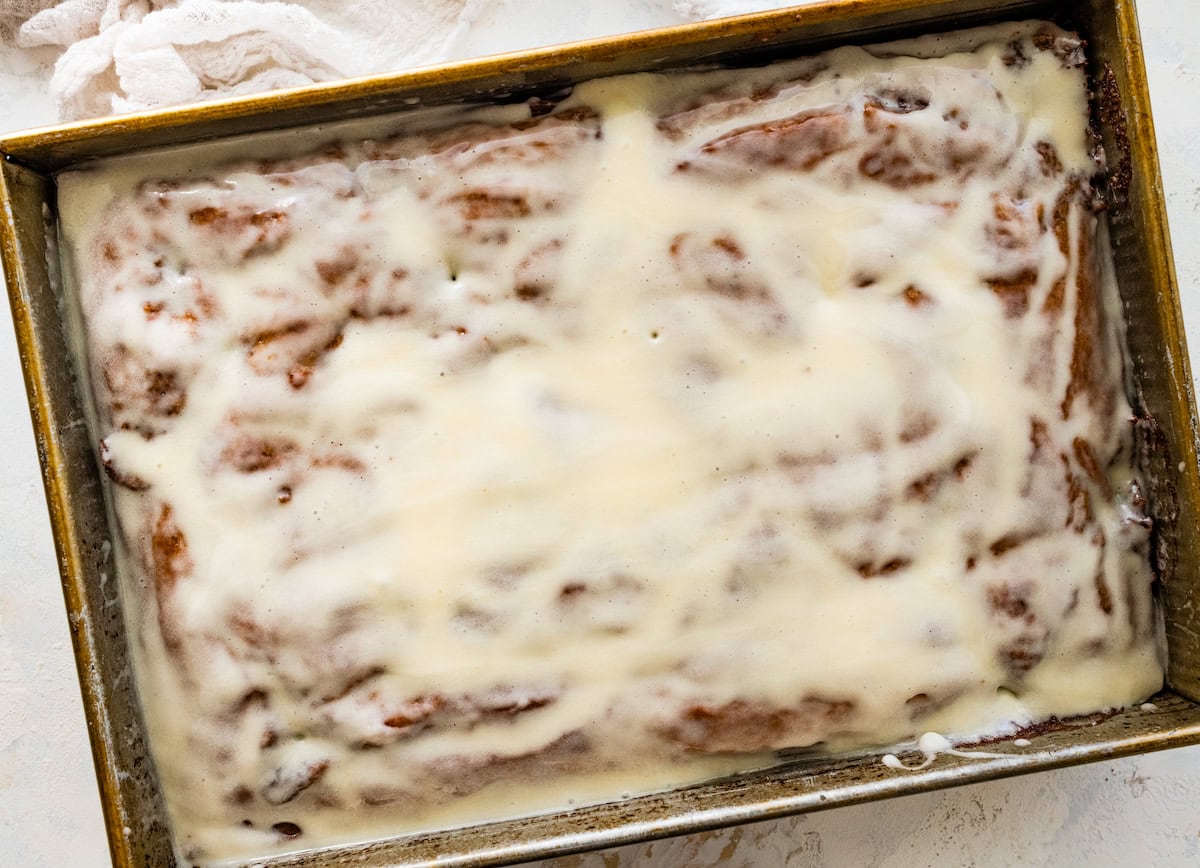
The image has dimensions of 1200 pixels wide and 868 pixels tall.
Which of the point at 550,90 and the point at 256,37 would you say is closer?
Answer: the point at 550,90

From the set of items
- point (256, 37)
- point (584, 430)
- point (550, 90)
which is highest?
point (256, 37)

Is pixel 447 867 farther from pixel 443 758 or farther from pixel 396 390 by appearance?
pixel 396 390

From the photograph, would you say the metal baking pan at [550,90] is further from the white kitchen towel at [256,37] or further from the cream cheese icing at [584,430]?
the white kitchen towel at [256,37]

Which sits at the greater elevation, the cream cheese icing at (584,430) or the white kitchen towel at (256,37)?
the white kitchen towel at (256,37)

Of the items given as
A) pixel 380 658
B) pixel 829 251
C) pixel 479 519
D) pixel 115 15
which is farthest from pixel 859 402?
pixel 115 15

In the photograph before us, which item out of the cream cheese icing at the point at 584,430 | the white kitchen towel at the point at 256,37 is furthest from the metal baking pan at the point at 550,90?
the white kitchen towel at the point at 256,37

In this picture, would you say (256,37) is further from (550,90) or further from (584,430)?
(584,430)

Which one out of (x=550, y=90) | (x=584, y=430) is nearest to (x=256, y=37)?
(x=550, y=90)
